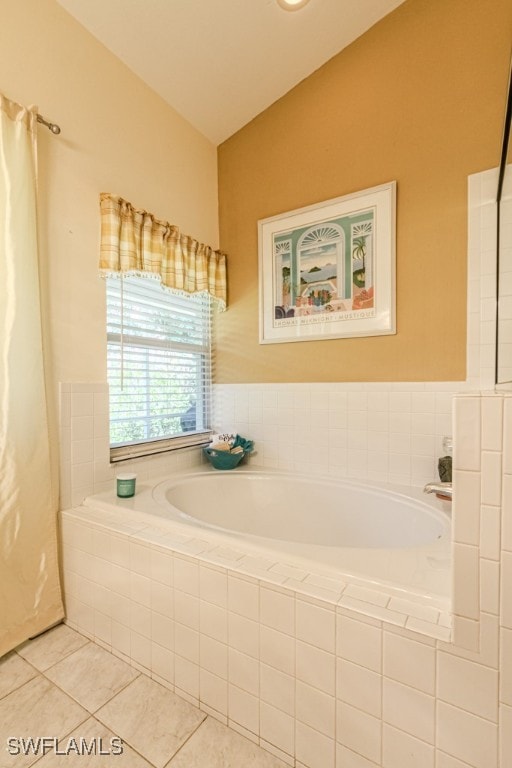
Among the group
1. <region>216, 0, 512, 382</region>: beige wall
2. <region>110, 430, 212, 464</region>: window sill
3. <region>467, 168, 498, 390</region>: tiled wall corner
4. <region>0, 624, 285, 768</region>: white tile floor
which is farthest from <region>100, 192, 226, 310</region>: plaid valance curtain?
<region>0, 624, 285, 768</region>: white tile floor

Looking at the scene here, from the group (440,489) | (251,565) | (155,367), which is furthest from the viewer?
(155,367)

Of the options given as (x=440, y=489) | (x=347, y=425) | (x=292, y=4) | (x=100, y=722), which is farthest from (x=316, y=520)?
(x=292, y=4)

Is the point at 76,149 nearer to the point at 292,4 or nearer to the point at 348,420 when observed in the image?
the point at 292,4

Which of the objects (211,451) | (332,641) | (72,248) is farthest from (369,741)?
(72,248)

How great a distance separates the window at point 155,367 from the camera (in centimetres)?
197

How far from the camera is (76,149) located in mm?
1705

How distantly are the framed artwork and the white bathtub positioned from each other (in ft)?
2.86

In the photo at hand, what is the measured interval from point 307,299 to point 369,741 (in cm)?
190

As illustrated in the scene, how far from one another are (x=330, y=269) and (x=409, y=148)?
0.69m

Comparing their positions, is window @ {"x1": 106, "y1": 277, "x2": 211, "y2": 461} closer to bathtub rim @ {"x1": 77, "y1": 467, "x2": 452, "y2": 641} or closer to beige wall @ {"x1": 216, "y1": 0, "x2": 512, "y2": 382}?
bathtub rim @ {"x1": 77, "y1": 467, "x2": 452, "y2": 641}

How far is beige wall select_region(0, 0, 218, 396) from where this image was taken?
5.02 ft

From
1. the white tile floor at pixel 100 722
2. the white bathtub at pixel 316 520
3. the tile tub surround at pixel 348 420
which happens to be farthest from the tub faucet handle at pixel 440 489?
the white tile floor at pixel 100 722

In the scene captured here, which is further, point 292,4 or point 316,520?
point 316,520

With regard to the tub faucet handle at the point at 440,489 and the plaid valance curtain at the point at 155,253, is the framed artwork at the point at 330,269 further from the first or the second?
the tub faucet handle at the point at 440,489
